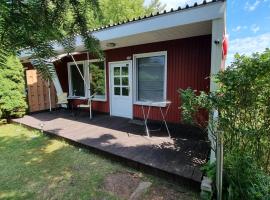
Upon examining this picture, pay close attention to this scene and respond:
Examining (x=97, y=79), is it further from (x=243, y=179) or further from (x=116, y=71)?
(x=243, y=179)

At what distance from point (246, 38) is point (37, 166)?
2881 cm

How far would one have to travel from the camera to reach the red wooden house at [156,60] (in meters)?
3.72

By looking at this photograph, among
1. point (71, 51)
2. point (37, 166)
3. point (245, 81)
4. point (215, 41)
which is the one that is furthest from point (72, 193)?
point (215, 41)

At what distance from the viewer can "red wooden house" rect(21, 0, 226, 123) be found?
3.72m

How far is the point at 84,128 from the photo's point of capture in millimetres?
5598

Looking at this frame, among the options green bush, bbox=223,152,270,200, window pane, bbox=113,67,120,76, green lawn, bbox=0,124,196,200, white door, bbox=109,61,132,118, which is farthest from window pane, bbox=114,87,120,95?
green bush, bbox=223,152,270,200

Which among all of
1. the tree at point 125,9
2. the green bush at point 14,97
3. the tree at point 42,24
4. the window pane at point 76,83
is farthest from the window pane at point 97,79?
the tree at point 125,9

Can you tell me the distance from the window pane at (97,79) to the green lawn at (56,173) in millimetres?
3102

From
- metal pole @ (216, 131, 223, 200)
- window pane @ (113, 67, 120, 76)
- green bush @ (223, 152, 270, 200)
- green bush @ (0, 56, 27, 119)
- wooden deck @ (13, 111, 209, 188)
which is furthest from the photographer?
window pane @ (113, 67, 120, 76)

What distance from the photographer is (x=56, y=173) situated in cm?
337

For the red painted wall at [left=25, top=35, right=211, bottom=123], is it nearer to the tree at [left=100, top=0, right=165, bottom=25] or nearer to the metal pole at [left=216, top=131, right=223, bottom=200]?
the metal pole at [left=216, top=131, right=223, bottom=200]

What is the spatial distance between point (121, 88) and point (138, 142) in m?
2.93

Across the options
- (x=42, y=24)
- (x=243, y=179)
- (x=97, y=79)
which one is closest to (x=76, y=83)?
(x=97, y=79)

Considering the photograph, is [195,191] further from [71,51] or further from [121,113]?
[121,113]
